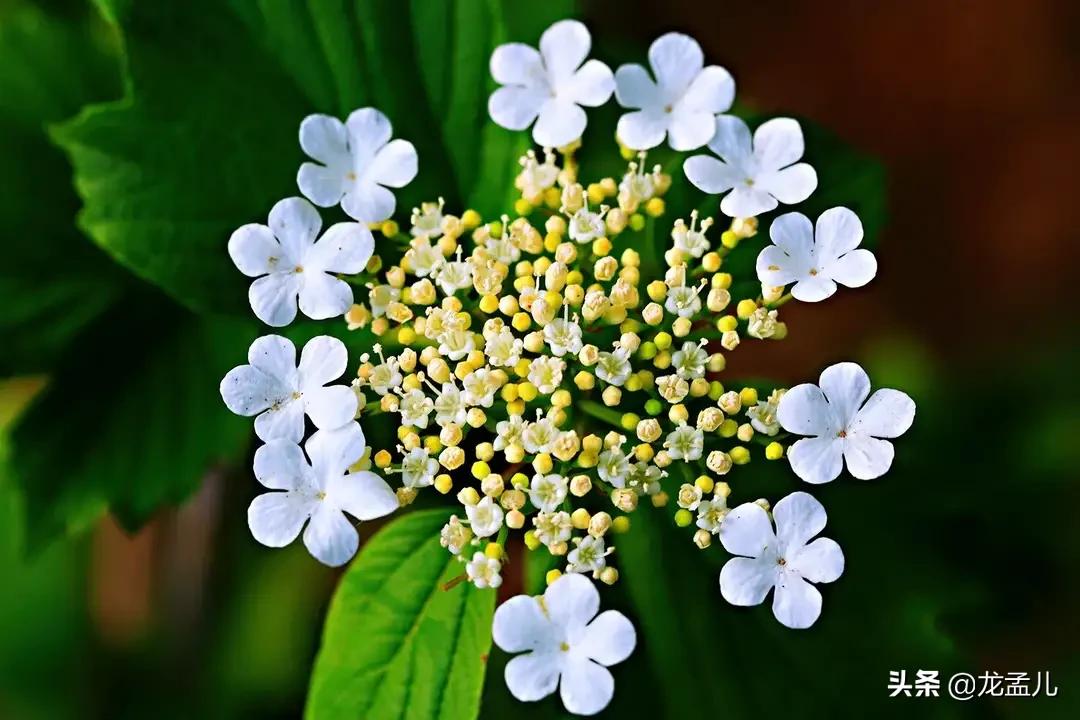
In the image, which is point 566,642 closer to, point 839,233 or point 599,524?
point 599,524

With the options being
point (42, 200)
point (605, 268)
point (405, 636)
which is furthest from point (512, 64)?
point (42, 200)

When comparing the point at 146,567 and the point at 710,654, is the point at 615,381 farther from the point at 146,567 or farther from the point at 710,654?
the point at 146,567

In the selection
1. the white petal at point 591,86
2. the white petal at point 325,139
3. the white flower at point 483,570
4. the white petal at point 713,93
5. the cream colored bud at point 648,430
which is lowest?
the white flower at point 483,570

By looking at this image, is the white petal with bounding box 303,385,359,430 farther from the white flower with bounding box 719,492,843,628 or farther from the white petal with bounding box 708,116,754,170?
the white petal with bounding box 708,116,754,170

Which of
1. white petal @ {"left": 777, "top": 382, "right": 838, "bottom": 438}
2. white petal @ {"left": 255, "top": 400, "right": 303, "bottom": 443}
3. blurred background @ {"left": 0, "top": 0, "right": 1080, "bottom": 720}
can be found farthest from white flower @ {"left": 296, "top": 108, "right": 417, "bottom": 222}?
white petal @ {"left": 777, "top": 382, "right": 838, "bottom": 438}

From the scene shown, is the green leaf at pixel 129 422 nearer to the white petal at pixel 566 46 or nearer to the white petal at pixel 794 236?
the white petal at pixel 566 46

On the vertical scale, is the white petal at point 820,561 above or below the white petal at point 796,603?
above

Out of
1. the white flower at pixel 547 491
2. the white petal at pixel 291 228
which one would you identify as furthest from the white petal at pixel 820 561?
the white petal at pixel 291 228

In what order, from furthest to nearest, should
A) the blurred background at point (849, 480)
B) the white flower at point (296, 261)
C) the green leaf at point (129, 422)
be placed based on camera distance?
the green leaf at point (129, 422)
the blurred background at point (849, 480)
the white flower at point (296, 261)
